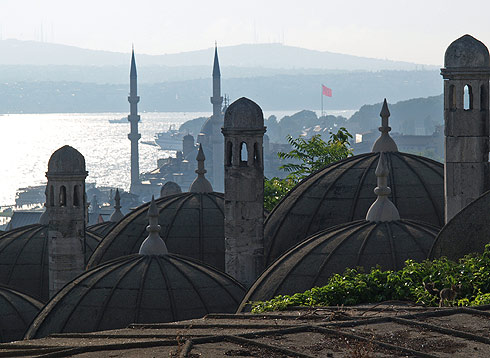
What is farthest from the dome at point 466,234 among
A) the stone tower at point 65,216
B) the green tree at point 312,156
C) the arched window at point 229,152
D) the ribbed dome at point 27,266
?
the green tree at point 312,156

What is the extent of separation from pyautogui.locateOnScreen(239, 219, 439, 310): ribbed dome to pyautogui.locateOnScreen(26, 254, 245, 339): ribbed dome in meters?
1.54

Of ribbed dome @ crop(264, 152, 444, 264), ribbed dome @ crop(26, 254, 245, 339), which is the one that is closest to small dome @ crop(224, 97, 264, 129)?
ribbed dome @ crop(264, 152, 444, 264)

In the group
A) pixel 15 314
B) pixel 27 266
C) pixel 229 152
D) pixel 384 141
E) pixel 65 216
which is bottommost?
pixel 15 314

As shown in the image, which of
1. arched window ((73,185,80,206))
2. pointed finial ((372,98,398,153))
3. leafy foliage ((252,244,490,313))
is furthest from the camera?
arched window ((73,185,80,206))

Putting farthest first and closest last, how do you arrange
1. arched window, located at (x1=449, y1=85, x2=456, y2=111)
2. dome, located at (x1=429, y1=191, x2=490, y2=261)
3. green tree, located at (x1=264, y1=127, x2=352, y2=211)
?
green tree, located at (x1=264, y1=127, x2=352, y2=211) < arched window, located at (x1=449, y1=85, x2=456, y2=111) < dome, located at (x1=429, y1=191, x2=490, y2=261)

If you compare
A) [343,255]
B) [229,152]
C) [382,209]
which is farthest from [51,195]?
[343,255]

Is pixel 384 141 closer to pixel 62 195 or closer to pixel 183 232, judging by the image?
pixel 183 232

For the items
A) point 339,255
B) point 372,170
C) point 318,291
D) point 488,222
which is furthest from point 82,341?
point 372,170

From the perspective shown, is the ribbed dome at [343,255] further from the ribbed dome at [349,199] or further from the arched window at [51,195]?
the arched window at [51,195]

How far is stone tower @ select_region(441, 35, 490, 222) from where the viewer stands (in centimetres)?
2516

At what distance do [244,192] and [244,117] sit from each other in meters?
1.57

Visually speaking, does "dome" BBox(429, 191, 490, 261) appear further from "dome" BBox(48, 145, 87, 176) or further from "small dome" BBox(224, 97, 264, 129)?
"dome" BBox(48, 145, 87, 176)

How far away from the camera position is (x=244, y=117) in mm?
26797

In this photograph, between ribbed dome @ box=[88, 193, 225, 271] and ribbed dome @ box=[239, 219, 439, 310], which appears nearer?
ribbed dome @ box=[239, 219, 439, 310]
